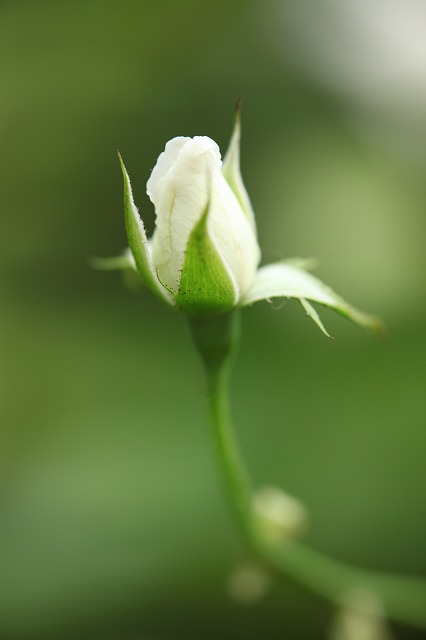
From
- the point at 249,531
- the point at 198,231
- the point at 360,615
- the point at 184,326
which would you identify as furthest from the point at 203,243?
the point at 184,326

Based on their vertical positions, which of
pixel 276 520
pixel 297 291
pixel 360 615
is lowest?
pixel 360 615

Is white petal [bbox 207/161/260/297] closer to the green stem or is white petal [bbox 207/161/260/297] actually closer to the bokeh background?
the green stem

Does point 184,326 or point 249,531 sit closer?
point 249,531

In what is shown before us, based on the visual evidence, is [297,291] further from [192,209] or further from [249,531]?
[249,531]

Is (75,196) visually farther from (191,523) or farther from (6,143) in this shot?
(191,523)

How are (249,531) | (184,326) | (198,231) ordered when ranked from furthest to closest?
(184,326) → (249,531) → (198,231)

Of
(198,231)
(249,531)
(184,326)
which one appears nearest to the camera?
(198,231)
